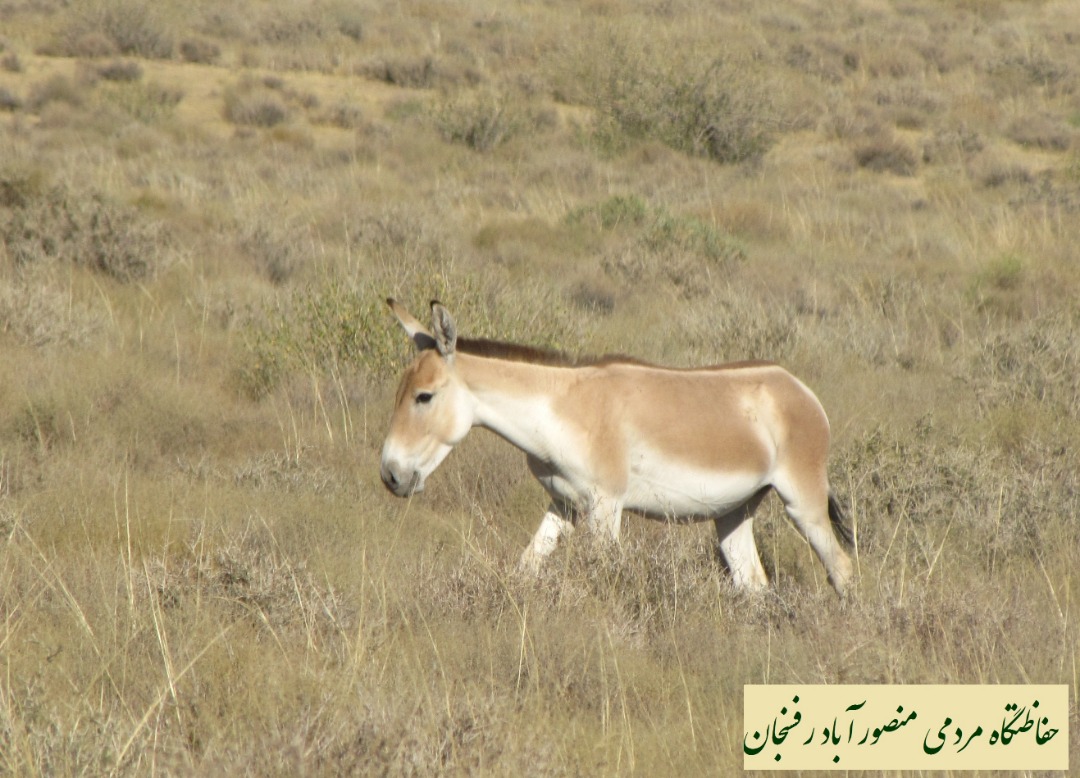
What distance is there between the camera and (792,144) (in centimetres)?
2372

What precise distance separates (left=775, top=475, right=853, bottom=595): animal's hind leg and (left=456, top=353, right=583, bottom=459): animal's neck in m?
1.17

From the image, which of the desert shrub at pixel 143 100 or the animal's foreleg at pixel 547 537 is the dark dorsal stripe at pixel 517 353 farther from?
the desert shrub at pixel 143 100

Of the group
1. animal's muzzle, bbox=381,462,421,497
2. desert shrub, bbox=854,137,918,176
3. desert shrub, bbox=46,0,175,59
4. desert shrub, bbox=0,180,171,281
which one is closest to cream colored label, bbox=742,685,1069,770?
animal's muzzle, bbox=381,462,421,497

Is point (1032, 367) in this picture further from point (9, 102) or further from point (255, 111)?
point (9, 102)

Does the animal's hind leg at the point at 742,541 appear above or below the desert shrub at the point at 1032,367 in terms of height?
above

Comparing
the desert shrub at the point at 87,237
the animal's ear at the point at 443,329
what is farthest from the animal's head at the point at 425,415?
the desert shrub at the point at 87,237

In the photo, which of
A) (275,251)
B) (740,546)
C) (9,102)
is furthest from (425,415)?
(9,102)

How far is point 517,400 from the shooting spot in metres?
5.32

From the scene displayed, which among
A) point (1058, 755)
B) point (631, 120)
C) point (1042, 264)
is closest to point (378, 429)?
point (1058, 755)

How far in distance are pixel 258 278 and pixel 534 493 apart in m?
6.08

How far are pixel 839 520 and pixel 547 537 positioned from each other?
1.53 metres

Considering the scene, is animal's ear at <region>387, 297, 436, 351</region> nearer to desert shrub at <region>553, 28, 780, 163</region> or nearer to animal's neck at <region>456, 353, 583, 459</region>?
animal's neck at <region>456, 353, 583, 459</region>

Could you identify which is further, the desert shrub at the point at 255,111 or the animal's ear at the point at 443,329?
the desert shrub at the point at 255,111

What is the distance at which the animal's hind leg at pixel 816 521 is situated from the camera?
570 centimetres
